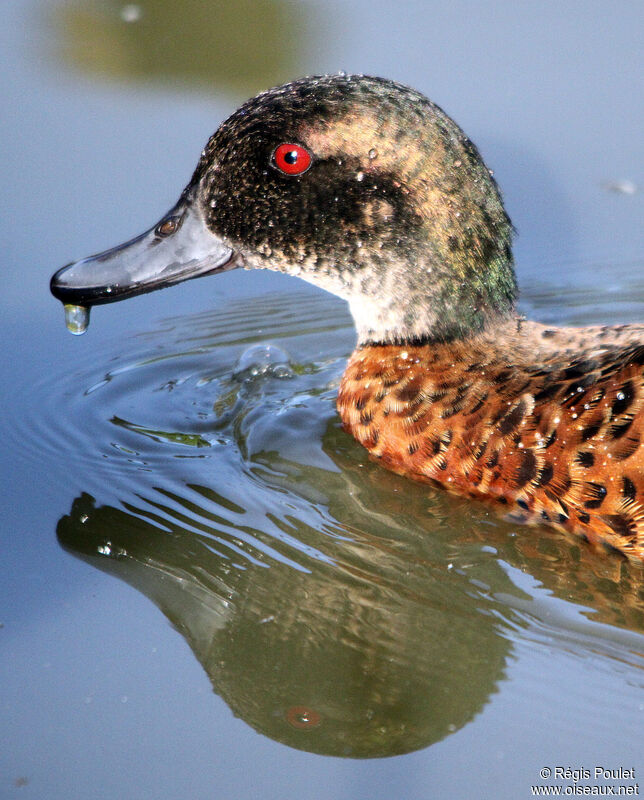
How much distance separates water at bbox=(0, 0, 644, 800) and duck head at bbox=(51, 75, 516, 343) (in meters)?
0.71

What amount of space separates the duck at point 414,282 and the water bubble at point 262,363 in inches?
31.0

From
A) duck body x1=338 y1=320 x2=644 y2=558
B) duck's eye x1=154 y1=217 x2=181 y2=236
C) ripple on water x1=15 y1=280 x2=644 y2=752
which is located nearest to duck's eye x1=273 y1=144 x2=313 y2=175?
duck's eye x1=154 y1=217 x2=181 y2=236

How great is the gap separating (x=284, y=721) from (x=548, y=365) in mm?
1681

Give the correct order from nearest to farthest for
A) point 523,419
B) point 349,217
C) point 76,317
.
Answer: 1. point 523,419
2. point 349,217
3. point 76,317

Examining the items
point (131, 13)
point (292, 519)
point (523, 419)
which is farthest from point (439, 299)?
point (131, 13)

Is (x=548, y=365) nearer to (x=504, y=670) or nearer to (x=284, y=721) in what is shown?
(x=504, y=670)

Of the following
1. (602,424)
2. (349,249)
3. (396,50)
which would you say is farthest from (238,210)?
(396,50)

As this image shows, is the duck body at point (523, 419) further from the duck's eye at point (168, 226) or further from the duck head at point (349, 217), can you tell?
the duck's eye at point (168, 226)

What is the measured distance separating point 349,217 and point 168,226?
701 mm

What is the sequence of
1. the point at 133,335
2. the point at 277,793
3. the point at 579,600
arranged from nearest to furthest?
the point at 277,793 < the point at 579,600 < the point at 133,335

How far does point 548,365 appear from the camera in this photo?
4141 mm

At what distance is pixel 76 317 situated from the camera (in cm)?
444

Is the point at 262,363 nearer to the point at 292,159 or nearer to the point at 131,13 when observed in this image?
the point at 292,159

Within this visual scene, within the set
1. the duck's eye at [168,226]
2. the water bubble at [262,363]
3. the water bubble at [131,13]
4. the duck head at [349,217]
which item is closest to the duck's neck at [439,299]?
the duck head at [349,217]
